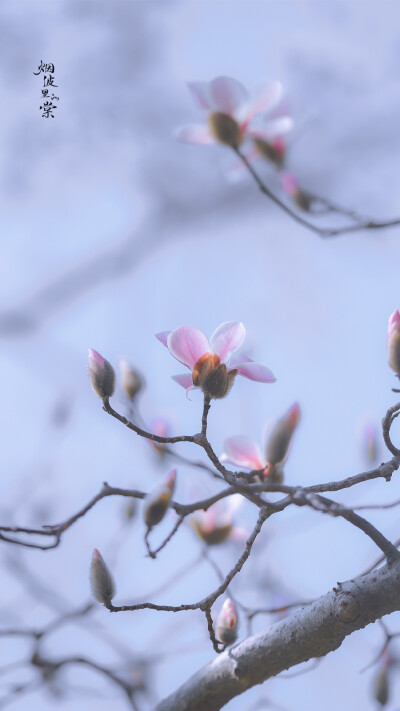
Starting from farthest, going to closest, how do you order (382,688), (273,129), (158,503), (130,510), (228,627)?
(130,510) → (382,688) → (273,129) → (228,627) → (158,503)

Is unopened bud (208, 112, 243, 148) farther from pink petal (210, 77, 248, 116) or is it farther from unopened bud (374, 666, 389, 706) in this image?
unopened bud (374, 666, 389, 706)

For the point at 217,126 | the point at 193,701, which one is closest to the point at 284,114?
the point at 217,126

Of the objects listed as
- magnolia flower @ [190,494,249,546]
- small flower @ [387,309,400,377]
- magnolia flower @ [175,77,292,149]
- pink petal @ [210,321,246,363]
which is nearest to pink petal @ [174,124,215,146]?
magnolia flower @ [175,77,292,149]

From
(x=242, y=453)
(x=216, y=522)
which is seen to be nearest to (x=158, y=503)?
(x=242, y=453)

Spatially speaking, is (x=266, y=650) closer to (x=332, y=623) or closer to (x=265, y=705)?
(x=332, y=623)

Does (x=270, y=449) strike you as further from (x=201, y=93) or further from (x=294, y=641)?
(x=201, y=93)

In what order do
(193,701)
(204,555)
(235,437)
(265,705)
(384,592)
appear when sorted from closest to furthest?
(384,592)
(193,701)
(235,437)
(204,555)
(265,705)
